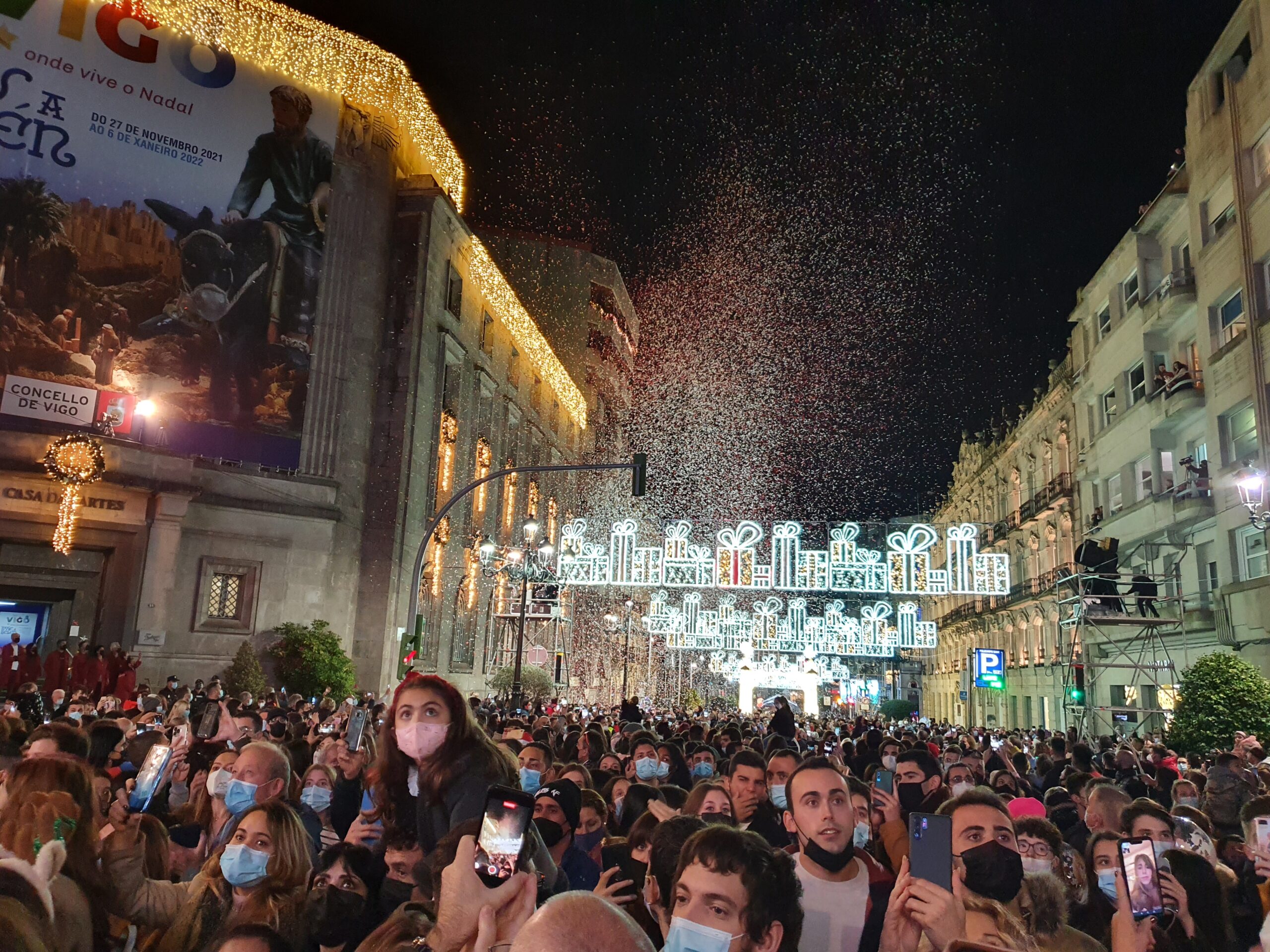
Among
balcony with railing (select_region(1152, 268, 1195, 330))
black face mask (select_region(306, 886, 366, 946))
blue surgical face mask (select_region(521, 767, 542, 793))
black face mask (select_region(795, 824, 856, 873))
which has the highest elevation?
balcony with railing (select_region(1152, 268, 1195, 330))

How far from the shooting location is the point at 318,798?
6.59 metres

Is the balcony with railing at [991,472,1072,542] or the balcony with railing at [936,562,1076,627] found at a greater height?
the balcony with railing at [991,472,1072,542]

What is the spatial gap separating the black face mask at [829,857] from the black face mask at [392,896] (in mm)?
1884

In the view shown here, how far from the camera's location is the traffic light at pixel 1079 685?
25016 millimetres

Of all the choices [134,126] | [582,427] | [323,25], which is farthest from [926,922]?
[582,427]

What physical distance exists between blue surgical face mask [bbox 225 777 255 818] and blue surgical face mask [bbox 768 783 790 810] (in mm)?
3847

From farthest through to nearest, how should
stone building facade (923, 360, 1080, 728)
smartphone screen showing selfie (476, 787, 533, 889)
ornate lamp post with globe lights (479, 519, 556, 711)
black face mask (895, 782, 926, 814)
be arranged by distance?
stone building facade (923, 360, 1080, 728) → ornate lamp post with globe lights (479, 519, 556, 711) → black face mask (895, 782, 926, 814) → smartphone screen showing selfie (476, 787, 533, 889)

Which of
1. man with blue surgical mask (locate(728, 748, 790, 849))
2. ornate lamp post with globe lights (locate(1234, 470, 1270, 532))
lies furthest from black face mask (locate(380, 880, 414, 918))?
ornate lamp post with globe lights (locate(1234, 470, 1270, 532))

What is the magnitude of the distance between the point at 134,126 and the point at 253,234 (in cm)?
468

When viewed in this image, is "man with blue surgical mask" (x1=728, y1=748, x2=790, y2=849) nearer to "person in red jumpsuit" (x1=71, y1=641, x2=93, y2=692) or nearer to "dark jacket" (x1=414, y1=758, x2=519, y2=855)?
"dark jacket" (x1=414, y1=758, x2=519, y2=855)

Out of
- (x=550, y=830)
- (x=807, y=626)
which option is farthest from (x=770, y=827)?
(x=807, y=626)

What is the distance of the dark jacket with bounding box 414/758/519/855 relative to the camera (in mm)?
4965

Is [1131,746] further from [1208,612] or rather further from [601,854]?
[601,854]

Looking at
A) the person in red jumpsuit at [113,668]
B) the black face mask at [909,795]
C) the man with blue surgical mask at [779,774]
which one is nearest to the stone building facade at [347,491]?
the person in red jumpsuit at [113,668]
